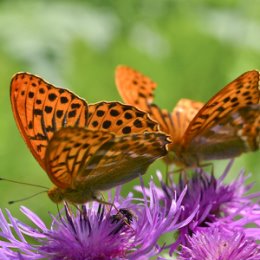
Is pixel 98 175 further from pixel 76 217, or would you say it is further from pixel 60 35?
pixel 60 35

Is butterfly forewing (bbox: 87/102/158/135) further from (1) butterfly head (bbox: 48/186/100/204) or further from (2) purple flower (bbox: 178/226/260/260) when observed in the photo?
(2) purple flower (bbox: 178/226/260/260)

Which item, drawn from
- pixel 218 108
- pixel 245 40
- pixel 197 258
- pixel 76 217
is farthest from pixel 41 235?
pixel 245 40

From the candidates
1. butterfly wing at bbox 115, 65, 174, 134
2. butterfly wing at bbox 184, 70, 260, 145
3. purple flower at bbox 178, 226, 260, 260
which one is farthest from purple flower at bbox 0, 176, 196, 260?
butterfly wing at bbox 115, 65, 174, 134

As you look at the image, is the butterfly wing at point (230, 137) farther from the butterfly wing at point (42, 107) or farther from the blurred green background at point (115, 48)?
the blurred green background at point (115, 48)

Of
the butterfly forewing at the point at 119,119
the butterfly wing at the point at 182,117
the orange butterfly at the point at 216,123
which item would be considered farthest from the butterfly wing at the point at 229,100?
the butterfly forewing at the point at 119,119

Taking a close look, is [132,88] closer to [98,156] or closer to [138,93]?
[138,93]
